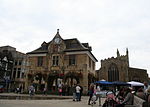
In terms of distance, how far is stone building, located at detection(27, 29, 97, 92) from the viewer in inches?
1198

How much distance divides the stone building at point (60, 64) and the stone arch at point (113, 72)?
31.2 m

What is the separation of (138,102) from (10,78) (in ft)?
171

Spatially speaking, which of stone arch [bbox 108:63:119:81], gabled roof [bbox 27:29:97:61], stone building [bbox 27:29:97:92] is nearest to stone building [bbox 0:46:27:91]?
stone building [bbox 27:29:97:92]

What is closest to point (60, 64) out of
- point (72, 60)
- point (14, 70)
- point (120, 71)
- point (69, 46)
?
point (72, 60)

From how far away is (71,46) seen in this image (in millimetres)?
33281

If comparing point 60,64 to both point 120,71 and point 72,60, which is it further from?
point 120,71

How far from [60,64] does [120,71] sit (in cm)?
3496

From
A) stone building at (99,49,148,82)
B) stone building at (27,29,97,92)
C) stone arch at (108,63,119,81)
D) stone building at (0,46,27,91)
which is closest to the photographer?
stone building at (27,29,97,92)

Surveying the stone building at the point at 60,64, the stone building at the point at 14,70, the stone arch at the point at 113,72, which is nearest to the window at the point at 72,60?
the stone building at the point at 60,64

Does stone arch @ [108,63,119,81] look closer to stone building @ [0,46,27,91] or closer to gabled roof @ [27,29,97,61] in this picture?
stone building @ [0,46,27,91]

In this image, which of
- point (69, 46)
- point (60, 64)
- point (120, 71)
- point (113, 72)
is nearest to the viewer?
point (60, 64)

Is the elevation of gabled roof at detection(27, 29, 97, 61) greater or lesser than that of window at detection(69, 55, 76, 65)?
greater

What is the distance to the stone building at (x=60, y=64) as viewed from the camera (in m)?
30.4

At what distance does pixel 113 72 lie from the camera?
205 feet
